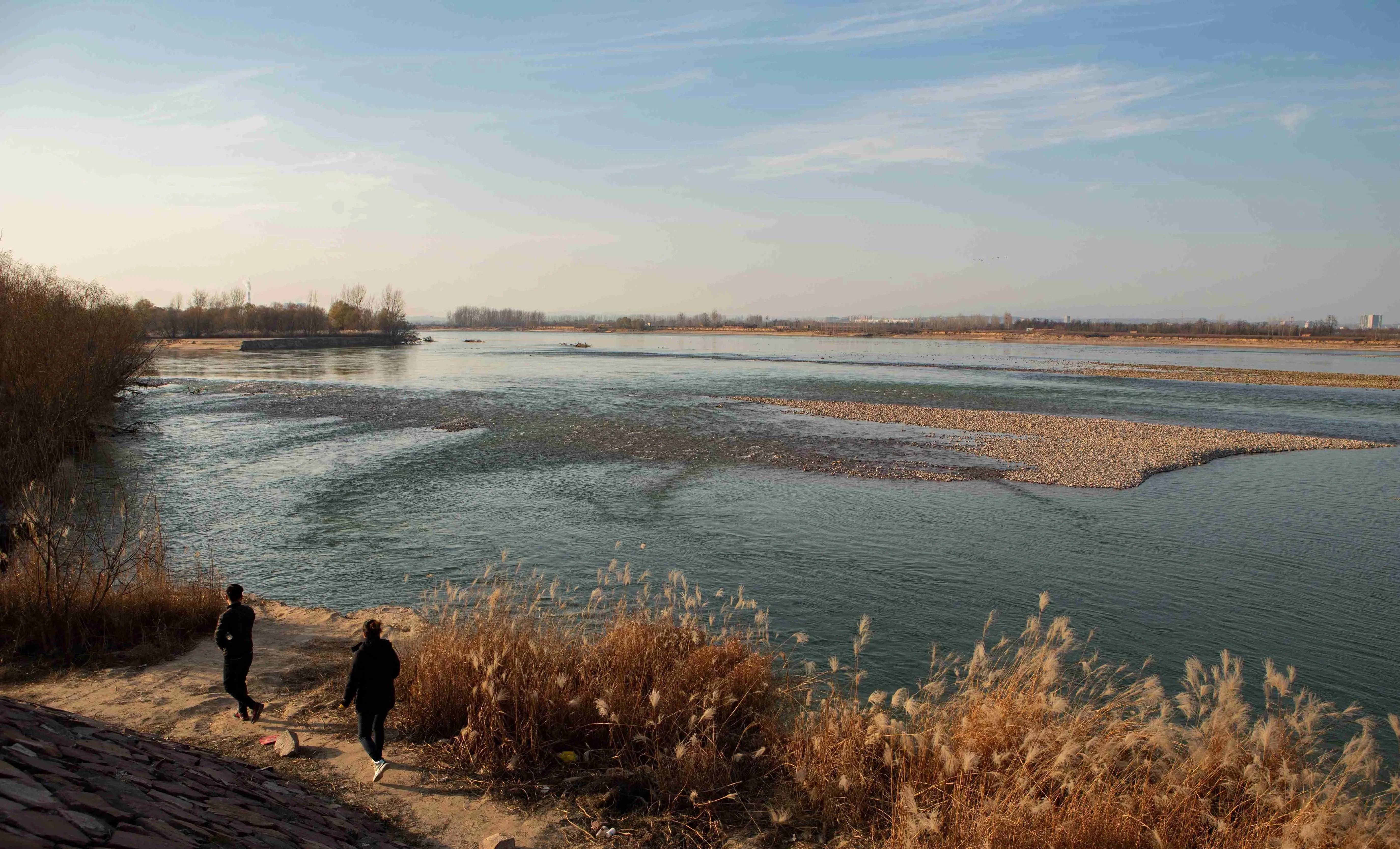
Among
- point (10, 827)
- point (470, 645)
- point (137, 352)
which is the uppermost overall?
point (137, 352)

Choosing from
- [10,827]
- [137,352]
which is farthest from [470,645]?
[137,352]

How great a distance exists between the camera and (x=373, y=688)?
6930 millimetres

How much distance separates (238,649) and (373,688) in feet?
6.16

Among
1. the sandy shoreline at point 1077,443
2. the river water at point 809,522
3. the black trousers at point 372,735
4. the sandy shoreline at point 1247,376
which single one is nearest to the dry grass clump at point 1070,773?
the river water at point 809,522

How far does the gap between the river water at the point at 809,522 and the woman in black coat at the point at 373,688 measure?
18.7 feet

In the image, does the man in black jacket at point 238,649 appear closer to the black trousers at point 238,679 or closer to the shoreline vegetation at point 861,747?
the black trousers at point 238,679

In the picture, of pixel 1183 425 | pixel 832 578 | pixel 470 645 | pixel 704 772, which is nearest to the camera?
pixel 704 772

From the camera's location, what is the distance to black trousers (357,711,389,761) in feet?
22.3

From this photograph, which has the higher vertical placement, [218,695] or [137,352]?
[137,352]

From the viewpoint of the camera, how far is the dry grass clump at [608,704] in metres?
6.87

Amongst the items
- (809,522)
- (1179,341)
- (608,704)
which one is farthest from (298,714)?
(1179,341)

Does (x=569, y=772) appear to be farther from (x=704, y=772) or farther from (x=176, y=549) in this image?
(x=176, y=549)

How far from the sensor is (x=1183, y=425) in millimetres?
36562

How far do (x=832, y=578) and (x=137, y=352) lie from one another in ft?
112
